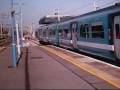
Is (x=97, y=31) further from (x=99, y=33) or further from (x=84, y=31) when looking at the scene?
(x=84, y=31)

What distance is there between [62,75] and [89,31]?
10.2 m

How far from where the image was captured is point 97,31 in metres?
20.7

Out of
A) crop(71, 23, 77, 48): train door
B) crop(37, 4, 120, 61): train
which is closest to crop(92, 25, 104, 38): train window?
crop(37, 4, 120, 61): train

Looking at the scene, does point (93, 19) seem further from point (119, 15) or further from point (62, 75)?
point (62, 75)

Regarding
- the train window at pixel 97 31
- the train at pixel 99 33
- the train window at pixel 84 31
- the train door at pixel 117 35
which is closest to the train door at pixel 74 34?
the train at pixel 99 33

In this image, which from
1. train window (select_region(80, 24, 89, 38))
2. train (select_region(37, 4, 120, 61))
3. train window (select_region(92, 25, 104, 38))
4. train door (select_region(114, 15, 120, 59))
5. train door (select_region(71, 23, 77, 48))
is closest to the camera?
train door (select_region(114, 15, 120, 59))

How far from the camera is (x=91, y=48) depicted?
893 inches

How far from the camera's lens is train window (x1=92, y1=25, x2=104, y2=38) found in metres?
19.6

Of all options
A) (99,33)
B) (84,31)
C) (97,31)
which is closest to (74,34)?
(84,31)

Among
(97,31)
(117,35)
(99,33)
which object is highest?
(97,31)

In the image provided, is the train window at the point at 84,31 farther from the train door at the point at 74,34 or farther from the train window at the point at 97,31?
the train door at the point at 74,34

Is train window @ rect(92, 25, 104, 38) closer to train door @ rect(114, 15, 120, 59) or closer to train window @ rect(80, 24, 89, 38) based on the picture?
train window @ rect(80, 24, 89, 38)

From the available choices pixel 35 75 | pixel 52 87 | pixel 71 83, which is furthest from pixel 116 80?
pixel 35 75

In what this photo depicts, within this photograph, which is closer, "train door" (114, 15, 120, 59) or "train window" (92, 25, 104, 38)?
"train door" (114, 15, 120, 59)
